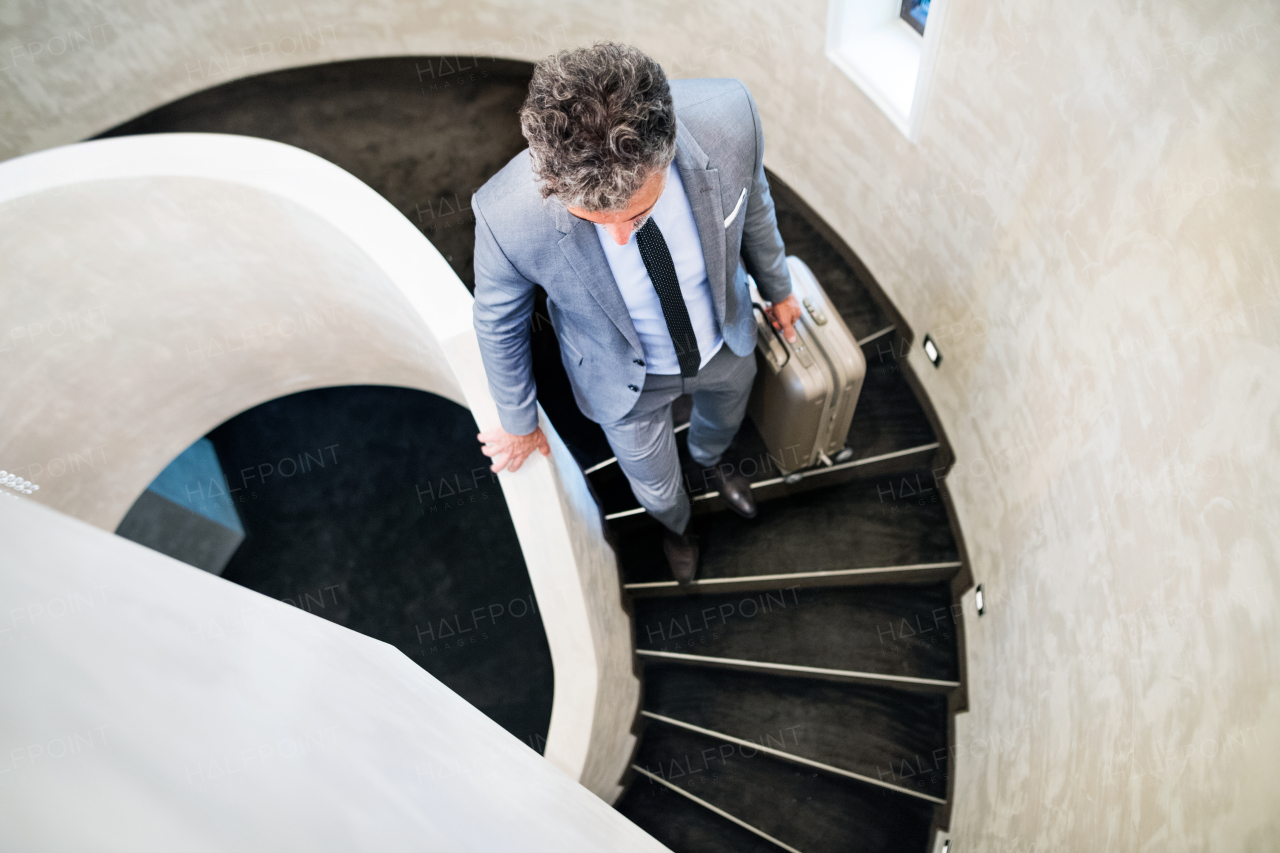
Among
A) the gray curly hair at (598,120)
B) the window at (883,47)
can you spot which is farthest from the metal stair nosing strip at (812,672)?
the gray curly hair at (598,120)

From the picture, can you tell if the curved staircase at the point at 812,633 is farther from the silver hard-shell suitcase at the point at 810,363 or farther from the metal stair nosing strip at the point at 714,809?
the silver hard-shell suitcase at the point at 810,363

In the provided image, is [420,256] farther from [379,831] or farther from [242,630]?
[379,831]

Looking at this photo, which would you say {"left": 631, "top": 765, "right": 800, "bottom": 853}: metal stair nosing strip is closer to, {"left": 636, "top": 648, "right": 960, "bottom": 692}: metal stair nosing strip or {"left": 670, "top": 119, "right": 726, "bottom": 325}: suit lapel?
{"left": 636, "top": 648, "right": 960, "bottom": 692}: metal stair nosing strip

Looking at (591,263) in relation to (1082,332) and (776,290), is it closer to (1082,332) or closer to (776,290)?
(776,290)

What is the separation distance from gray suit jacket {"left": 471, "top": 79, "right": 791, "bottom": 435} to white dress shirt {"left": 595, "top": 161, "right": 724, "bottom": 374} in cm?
3

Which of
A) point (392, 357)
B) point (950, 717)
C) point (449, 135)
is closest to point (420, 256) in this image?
point (392, 357)

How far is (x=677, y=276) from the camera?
6.64 feet

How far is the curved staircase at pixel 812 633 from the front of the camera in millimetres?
3031

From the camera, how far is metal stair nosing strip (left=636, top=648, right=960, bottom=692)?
9.91 ft

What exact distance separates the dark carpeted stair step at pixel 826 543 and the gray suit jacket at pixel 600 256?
114cm

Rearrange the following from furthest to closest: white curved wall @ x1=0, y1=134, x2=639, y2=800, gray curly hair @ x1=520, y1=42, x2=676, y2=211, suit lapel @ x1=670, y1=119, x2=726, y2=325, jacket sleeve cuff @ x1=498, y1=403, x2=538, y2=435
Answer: white curved wall @ x1=0, y1=134, x2=639, y2=800, jacket sleeve cuff @ x1=498, y1=403, x2=538, y2=435, suit lapel @ x1=670, y1=119, x2=726, y2=325, gray curly hair @ x1=520, y1=42, x2=676, y2=211

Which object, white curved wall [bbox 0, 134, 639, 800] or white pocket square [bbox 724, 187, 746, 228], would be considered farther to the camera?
white curved wall [bbox 0, 134, 639, 800]

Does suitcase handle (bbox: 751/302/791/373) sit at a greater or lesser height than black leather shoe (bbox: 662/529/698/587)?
greater

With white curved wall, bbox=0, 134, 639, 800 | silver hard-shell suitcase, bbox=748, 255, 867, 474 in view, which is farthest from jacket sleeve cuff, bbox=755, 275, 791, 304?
white curved wall, bbox=0, 134, 639, 800
